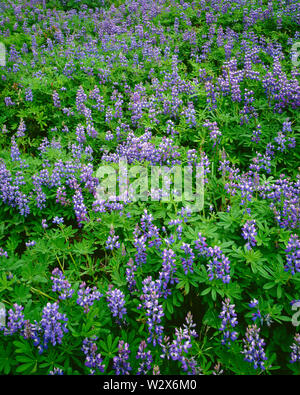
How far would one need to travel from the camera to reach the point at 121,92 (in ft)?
19.3

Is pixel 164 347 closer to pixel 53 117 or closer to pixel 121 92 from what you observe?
pixel 53 117

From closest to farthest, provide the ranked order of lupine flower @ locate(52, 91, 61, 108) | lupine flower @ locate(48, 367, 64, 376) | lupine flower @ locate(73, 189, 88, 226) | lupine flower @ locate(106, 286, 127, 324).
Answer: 1. lupine flower @ locate(48, 367, 64, 376)
2. lupine flower @ locate(106, 286, 127, 324)
3. lupine flower @ locate(73, 189, 88, 226)
4. lupine flower @ locate(52, 91, 61, 108)

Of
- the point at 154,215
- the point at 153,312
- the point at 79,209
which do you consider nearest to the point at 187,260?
the point at 153,312

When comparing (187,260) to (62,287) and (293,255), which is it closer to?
(293,255)

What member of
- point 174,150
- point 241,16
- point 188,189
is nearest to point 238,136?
point 174,150

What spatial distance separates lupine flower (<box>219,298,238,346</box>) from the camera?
7.55ft

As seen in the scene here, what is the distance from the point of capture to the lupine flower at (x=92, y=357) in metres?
2.20

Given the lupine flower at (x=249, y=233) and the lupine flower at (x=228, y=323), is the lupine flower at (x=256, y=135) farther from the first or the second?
the lupine flower at (x=228, y=323)

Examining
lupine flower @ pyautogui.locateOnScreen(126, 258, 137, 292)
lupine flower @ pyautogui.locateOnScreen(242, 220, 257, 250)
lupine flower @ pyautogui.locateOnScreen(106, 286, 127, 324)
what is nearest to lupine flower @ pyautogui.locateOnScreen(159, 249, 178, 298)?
lupine flower @ pyautogui.locateOnScreen(126, 258, 137, 292)

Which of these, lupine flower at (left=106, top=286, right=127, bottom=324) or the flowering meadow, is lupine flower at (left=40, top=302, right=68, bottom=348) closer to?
the flowering meadow

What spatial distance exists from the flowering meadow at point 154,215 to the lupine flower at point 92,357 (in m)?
0.02

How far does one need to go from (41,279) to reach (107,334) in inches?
31.2

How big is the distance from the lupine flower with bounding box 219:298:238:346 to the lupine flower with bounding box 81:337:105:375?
0.96m

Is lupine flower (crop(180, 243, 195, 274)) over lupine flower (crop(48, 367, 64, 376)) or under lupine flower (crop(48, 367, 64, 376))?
over
